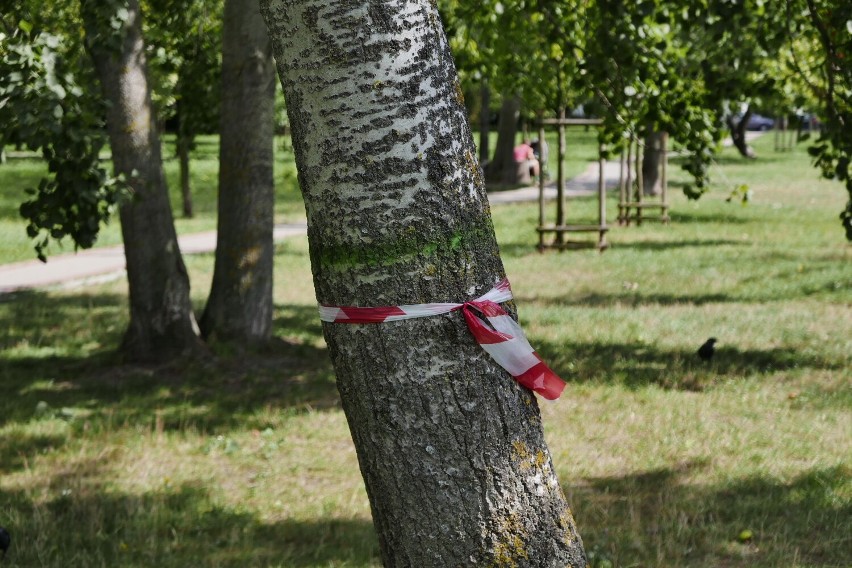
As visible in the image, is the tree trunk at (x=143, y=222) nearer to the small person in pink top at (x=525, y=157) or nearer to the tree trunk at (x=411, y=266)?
the tree trunk at (x=411, y=266)

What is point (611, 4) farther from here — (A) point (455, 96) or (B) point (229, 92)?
(A) point (455, 96)

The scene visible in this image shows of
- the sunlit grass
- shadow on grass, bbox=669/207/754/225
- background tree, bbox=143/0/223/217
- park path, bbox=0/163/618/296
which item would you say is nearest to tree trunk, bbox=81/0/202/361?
background tree, bbox=143/0/223/217

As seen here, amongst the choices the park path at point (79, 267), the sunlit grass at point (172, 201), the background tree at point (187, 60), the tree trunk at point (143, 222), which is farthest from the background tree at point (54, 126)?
the park path at point (79, 267)

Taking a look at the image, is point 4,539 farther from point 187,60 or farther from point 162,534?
point 187,60

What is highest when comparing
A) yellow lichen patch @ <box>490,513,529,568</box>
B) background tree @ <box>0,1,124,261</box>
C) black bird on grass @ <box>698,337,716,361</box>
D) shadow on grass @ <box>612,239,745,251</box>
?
background tree @ <box>0,1,124,261</box>

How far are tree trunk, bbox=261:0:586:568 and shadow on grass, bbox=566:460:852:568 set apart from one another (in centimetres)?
198

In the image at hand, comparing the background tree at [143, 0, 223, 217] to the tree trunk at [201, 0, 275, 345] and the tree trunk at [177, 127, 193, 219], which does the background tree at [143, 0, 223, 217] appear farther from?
the tree trunk at [177, 127, 193, 219]

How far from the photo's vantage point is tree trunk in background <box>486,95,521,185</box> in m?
29.8

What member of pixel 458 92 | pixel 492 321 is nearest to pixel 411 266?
pixel 492 321

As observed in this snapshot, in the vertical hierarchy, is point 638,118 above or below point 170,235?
above

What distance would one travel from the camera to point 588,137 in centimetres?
5950

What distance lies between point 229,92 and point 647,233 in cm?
1122

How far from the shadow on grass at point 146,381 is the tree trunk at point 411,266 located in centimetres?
464

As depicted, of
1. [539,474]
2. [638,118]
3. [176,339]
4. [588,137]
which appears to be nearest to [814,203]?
[638,118]
